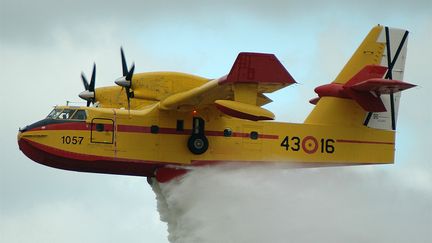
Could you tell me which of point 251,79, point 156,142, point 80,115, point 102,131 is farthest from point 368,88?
point 80,115

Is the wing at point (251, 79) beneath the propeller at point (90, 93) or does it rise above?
above

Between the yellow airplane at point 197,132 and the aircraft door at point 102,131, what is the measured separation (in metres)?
0.03

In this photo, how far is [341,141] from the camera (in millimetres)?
29312

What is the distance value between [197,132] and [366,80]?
4805mm

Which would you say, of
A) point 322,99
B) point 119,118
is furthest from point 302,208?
point 119,118

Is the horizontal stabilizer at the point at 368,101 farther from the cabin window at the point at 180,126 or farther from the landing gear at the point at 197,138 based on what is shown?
the cabin window at the point at 180,126

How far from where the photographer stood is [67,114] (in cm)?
2836

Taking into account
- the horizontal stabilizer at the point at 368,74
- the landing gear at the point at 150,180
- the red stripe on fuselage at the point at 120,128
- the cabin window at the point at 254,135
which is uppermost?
the horizontal stabilizer at the point at 368,74

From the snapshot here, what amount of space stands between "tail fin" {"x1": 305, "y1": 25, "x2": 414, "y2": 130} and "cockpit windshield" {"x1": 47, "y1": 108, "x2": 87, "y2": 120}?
259 inches

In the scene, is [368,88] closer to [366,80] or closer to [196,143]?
Result: [366,80]

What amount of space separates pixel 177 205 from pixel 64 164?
10.8 feet

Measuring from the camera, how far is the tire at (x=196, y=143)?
2833cm

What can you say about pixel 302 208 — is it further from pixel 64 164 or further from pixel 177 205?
pixel 64 164

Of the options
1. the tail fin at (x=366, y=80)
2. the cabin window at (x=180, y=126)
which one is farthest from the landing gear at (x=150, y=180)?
the tail fin at (x=366, y=80)
